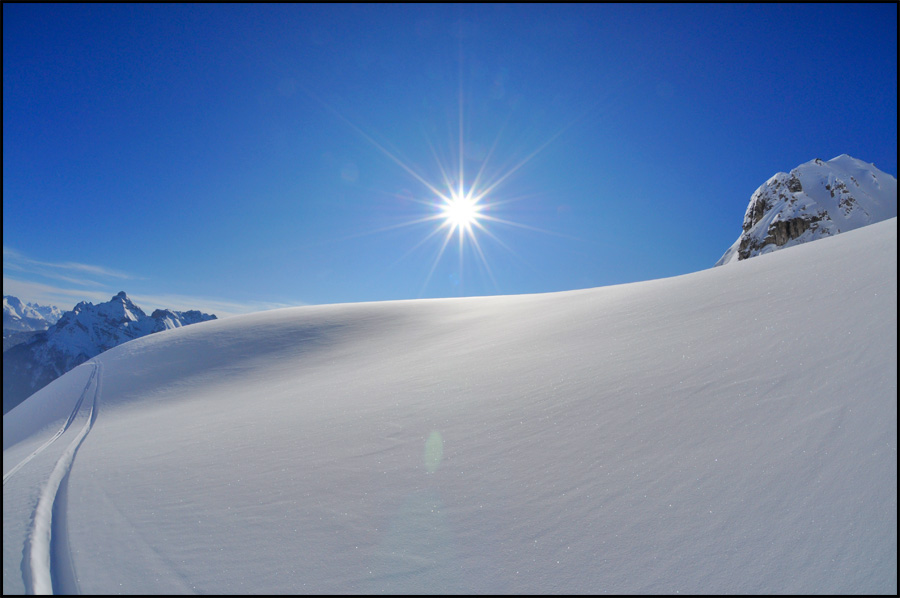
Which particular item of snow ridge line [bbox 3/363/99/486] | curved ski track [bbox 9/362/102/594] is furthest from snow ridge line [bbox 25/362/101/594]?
snow ridge line [bbox 3/363/99/486]

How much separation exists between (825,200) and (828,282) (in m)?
120

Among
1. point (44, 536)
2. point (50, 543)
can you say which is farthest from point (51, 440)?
point (50, 543)

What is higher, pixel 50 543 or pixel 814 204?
pixel 814 204

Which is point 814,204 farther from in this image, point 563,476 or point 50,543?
point 50,543

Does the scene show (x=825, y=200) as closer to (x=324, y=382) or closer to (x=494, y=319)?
(x=494, y=319)

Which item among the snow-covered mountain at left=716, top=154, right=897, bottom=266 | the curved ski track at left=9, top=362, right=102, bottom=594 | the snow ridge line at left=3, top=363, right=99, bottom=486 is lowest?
the curved ski track at left=9, top=362, right=102, bottom=594

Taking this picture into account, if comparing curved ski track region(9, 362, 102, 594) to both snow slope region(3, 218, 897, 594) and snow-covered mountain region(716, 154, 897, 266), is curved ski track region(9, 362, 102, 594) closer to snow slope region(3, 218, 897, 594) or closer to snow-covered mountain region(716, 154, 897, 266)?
snow slope region(3, 218, 897, 594)

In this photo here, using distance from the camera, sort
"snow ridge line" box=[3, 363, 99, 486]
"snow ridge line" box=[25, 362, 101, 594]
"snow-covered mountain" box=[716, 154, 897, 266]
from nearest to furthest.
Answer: "snow ridge line" box=[25, 362, 101, 594], "snow ridge line" box=[3, 363, 99, 486], "snow-covered mountain" box=[716, 154, 897, 266]

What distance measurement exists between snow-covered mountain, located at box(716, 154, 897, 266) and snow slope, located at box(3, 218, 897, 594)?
103m

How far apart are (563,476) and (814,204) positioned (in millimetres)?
120819

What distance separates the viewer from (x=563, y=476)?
3.57m

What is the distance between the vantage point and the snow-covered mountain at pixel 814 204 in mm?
Answer: 85250

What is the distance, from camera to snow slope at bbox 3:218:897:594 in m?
2.61

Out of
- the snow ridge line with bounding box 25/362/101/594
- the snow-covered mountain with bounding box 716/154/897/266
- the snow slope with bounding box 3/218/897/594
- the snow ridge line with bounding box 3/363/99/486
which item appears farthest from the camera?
the snow-covered mountain with bounding box 716/154/897/266
